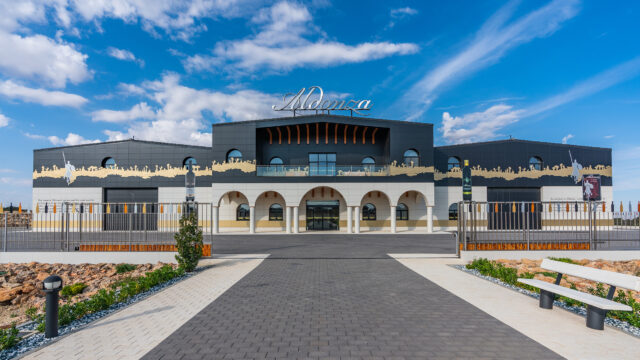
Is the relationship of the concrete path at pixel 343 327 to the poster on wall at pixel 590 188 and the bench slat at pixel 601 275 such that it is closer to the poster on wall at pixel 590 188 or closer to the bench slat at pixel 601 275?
the bench slat at pixel 601 275

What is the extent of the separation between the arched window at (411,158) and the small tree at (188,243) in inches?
766

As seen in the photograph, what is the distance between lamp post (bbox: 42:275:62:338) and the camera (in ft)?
16.9

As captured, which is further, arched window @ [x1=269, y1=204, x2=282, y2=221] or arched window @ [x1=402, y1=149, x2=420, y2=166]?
arched window @ [x1=269, y1=204, x2=282, y2=221]

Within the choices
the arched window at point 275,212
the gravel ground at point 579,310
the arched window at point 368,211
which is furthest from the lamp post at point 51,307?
the arched window at point 368,211

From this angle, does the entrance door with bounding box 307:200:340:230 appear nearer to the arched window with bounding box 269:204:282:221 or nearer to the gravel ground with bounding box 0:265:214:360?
the arched window with bounding box 269:204:282:221

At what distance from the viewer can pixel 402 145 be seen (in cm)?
2648

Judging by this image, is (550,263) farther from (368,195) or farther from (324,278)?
(368,195)

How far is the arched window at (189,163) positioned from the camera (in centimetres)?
2891

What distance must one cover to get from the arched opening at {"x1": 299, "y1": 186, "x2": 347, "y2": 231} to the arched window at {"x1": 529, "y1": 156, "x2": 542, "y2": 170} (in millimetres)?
17932

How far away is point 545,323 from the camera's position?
222 inches

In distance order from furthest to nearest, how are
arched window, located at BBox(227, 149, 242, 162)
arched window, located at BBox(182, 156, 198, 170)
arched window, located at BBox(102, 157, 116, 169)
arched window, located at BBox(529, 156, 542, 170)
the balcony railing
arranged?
arched window, located at BBox(102, 157, 116, 169) → arched window, located at BBox(182, 156, 198, 170) → arched window, located at BBox(529, 156, 542, 170) → arched window, located at BBox(227, 149, 242, 162) → the balcony railing

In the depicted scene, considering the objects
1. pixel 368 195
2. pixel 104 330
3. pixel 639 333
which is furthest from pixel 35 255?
pixel 368 195

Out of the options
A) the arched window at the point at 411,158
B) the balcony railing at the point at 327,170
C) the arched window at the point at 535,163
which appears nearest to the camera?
the balcony railing at the point at 327,170

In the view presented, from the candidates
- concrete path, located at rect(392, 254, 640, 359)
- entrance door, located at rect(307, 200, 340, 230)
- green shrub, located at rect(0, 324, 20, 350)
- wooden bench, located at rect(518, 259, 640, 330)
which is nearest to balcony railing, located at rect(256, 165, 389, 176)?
entrance door, located at rect(307, 200, 340, 230)
